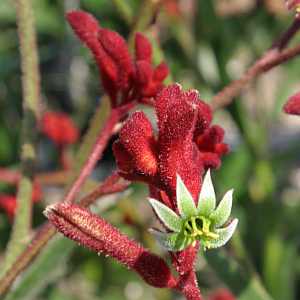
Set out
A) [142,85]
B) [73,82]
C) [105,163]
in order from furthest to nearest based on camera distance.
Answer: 1. [105,163]
2. [73,82]
3. [142,85]

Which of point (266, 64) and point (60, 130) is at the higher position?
point (266, 64)

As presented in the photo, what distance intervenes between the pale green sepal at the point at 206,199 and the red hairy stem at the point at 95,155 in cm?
34

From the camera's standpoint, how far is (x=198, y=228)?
109 centimetres

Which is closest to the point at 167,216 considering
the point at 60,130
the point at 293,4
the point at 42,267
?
the point at 293,4

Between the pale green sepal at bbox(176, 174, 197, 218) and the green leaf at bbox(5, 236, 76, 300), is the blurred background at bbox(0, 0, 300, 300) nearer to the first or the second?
the green leaf at bbox(5, 236, 76, 300)

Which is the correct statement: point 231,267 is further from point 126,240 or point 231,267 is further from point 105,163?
point 105,163

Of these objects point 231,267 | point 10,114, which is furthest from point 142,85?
point 10,114

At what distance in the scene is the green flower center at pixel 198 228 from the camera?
108 cm

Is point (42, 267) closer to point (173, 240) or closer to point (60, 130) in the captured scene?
point (60, 130)

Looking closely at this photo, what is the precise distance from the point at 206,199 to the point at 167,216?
0.18ft

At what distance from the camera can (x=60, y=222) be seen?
113 centimetres

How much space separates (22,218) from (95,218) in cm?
37

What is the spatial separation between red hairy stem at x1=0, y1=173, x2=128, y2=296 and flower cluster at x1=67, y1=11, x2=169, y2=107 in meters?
0.16

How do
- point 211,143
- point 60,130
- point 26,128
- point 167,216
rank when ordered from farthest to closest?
1. point 60,130
2. point 26,128
3. point 211,143
4. point 167,216
